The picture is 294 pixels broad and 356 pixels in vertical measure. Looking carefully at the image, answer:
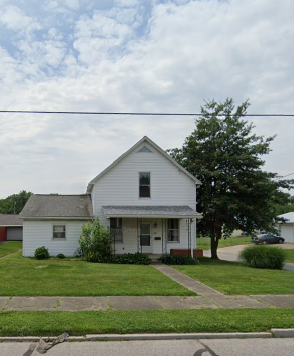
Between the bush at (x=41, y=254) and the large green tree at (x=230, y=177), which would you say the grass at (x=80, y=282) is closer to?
the bush at (x=41, y=254)

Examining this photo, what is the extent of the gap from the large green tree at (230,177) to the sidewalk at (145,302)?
40.5 feet

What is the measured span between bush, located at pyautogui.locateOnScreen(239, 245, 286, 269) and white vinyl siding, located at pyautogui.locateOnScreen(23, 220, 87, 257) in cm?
1008

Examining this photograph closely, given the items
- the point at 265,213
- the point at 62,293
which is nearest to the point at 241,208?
the point at 265,213

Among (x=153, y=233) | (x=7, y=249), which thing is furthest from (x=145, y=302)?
(x=7, y=249)

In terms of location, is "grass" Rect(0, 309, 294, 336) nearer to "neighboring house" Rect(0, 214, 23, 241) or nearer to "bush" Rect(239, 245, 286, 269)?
"bush" Rect(239, 245, 286, 269)

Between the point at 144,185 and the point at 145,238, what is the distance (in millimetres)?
3275

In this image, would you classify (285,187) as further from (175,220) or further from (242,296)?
(242,296)

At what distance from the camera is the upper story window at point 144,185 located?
22.8m

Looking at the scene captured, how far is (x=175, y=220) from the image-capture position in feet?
75.4

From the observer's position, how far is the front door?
2248cm

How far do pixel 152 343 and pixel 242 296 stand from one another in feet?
16.2

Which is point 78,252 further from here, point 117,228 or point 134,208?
point 134,208

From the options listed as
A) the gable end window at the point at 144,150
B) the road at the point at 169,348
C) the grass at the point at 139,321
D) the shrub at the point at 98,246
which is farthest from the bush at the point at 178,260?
the road at the point at 169,348

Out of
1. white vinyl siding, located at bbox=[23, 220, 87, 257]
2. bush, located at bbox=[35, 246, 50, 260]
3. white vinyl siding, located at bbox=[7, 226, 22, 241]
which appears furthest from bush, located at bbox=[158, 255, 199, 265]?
white vinyl siding, located at bbox=[7, 226, 22, 241]
